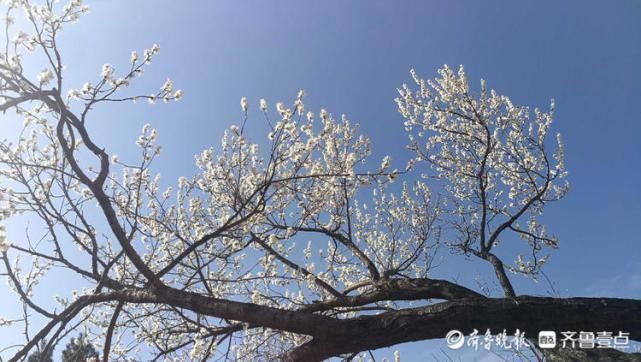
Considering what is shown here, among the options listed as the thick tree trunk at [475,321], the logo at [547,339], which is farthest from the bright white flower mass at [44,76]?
the logo at [547,339]

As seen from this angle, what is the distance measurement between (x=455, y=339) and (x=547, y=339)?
3.15 ft

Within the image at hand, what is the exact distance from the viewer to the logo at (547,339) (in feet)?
11.9

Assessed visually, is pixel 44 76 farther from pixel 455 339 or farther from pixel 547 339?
pixel 547 339

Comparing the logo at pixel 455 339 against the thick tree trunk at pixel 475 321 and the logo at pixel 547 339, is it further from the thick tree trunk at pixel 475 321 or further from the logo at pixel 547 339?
the logo at pixel 547 339

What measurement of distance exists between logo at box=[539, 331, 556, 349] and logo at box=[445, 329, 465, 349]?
643mm

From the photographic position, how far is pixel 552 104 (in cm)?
822

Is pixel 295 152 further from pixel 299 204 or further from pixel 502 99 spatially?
pixel 502 99

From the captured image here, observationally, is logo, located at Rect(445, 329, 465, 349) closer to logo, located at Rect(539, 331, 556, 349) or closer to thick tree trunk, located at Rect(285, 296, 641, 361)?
thick tree trunk, located at Rect(285, 296, 641, 361)

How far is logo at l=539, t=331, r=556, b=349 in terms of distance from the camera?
11.9 feet

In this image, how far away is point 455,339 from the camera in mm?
3594

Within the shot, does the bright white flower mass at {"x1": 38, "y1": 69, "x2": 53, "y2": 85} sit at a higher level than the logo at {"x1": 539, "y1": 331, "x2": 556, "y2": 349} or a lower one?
higher

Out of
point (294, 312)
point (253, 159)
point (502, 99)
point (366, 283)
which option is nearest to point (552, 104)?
point (502, 99)

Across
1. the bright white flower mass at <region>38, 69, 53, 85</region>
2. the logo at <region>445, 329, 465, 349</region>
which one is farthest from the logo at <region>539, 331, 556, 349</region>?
the bright white flower mass at <region>38, 69, 53, 85</region>

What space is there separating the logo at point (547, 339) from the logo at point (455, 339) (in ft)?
2.11
